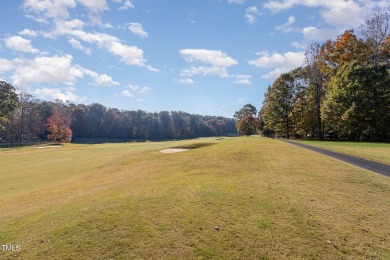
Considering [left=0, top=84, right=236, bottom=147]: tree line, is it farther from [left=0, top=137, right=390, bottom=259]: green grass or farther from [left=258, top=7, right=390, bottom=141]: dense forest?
[left=0, top=137, right=390, bottom=259]: green grass

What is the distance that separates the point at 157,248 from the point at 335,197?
299 inches

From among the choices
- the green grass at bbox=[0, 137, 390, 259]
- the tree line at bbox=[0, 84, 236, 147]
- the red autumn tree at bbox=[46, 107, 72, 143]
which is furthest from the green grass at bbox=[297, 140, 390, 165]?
the tree line at bbox=[0, 84, 236, 147]

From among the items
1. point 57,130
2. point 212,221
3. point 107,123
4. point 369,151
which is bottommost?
point 212,221

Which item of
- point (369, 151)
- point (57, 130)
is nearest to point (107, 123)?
point (57, 130)

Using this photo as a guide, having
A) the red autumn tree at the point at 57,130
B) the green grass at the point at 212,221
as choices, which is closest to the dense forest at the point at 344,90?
the green grass at the point at 212,221

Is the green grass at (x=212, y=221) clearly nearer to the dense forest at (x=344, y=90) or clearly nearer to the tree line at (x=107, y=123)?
the dense forest at (x=344, y=90)

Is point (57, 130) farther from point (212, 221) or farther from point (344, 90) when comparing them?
point (212, 221)

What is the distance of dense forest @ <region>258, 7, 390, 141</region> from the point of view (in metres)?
45.3

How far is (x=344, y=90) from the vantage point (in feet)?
155

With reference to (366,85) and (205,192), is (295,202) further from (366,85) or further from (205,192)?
(366,85)

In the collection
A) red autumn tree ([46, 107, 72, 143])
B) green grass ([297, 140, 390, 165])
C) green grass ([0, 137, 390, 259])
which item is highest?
red autumn tree ([46, 107, 72, 143])

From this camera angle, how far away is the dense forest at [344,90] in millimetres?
45312

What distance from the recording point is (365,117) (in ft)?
150

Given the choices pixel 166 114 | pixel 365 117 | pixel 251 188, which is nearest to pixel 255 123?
pixel 365 117
